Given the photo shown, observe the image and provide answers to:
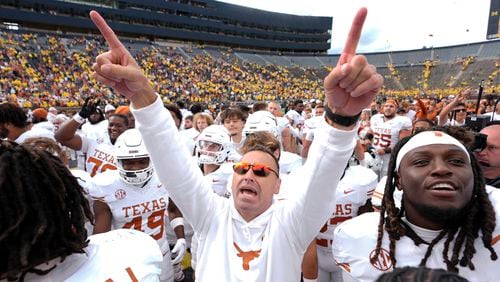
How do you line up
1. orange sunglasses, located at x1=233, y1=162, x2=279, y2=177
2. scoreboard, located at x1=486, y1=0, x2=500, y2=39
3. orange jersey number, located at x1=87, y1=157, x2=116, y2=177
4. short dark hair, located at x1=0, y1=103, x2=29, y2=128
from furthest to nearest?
scoreboard, located at x1=486, y1=0, x2=500, y2=39 → orange jersey number, located at x1=87, y1=157, x2=116, y2=177 → short dark hair, located at x1=0, y1=103, x2=29, y2=128 → orange sunglasses, located at x1=233, y1=162, x2=279, y2=177

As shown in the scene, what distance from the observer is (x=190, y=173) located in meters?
1.69

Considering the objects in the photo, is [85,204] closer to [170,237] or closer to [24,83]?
[170,237]

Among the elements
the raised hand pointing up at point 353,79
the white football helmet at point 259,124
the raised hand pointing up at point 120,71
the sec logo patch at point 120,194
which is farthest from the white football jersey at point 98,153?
the raised hand pointing up at point 353,79

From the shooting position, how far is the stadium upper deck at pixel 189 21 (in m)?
38.4

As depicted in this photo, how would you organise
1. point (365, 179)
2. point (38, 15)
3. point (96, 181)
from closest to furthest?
point (96, 181) < point (365, 179) < point (38, 15)

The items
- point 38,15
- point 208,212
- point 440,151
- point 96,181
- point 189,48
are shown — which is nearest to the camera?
point 440,151

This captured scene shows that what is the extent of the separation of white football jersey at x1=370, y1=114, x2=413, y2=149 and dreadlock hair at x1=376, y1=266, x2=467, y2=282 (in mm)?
5677

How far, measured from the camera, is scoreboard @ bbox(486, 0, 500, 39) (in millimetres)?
38206

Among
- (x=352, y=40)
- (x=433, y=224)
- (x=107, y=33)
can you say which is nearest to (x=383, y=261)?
(x=433, y=224)

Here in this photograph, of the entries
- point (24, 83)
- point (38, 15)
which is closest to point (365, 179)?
point (24, 83)

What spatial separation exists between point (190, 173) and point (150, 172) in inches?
49.6

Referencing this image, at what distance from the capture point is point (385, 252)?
5.14ft

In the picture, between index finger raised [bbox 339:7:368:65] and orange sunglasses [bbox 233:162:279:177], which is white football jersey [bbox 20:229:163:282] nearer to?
orange sunglasses [bbox 233:162:279:177]

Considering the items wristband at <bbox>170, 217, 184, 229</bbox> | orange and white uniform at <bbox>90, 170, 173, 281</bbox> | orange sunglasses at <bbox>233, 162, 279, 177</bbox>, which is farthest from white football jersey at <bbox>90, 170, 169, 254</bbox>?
orange sunglasses at <bbox>233, 162, 279, 177</bbox>
